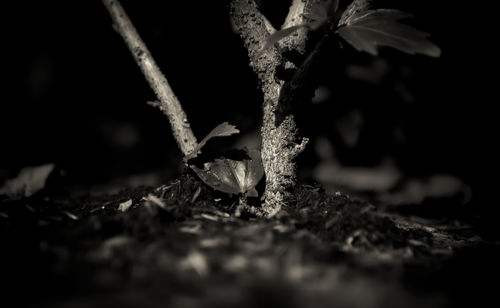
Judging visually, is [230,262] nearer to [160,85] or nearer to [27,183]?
[160,85]

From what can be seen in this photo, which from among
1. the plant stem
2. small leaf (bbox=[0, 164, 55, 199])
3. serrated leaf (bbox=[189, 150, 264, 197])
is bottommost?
serrated leaf (bbox=[189, 150, 264, 197])

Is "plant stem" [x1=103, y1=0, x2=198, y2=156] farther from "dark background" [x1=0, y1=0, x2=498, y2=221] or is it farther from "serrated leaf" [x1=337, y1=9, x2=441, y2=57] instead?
"serrated leaf" [x1=337, y1=9, x2=441, y2=57]

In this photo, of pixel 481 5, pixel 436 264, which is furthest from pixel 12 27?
pixel 481 5

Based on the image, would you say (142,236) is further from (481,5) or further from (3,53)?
(481,5)

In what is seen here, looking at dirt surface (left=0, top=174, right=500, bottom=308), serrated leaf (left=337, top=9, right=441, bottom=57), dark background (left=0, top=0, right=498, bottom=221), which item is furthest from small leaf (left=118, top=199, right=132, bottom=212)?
serrated leaf (left=337, top=9, right=441, bottom=57)

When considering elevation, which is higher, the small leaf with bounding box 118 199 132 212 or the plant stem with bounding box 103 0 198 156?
the plant stem with bounding box 103 0 198 156

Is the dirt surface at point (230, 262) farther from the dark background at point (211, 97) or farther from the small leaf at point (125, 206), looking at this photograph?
the dark background at point (211, 97)
